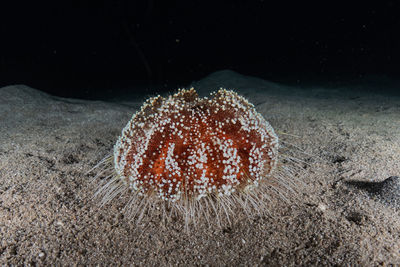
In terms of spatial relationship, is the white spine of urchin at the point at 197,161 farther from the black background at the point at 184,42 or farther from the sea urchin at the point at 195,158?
the black background at the point at 184,42

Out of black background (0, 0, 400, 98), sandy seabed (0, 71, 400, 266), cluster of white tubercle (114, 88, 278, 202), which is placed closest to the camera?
sandy seabed (0, 71, 400, 266)

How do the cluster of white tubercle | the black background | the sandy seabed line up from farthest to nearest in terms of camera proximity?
the black background < the cluster of white tubercle < the sandy seabed

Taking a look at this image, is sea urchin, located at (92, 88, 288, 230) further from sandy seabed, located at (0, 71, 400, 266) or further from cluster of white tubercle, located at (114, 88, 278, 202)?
sandy seabed, located at (0, 71, 400, 266)

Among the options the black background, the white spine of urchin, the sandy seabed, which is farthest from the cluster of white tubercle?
the black background

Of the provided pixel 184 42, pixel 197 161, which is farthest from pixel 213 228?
pixel 184 42

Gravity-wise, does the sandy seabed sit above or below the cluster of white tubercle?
below

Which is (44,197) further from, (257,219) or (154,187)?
(257,219)
